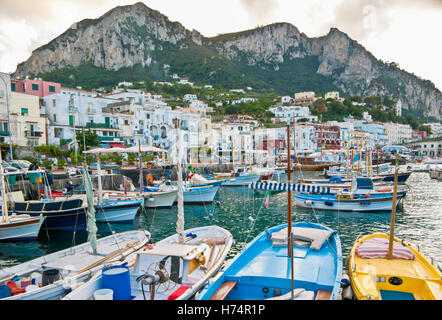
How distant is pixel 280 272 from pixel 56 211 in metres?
14.1

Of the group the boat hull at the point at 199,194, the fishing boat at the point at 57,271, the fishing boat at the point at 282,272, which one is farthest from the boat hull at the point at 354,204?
the fishing boat at the point at 57,271

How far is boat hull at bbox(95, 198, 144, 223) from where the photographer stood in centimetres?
1797

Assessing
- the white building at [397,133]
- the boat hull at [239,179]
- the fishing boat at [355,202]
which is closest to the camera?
the fishing boat at [355,202]

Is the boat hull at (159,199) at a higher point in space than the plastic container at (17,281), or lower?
lower

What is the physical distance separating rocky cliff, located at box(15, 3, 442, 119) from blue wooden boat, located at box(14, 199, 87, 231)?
132 m

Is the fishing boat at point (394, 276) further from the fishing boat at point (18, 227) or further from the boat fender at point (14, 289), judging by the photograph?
the fishing boat at point (18, 227)

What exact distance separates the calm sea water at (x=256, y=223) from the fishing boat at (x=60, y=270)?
15.8 ft

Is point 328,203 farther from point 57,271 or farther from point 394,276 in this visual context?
point 57,271

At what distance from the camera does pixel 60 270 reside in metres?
8.05

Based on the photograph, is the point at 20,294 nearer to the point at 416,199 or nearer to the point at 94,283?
the point at 94,283

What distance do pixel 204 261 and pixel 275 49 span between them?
19728 centimetres

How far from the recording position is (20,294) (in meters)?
6.52

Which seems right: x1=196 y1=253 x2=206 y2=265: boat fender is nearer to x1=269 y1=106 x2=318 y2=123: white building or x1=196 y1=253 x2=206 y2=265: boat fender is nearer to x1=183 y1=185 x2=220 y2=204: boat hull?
x1=183 y1=185 x2=220 y2=204: boat hull

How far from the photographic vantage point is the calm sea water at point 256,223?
13845 millimetres
